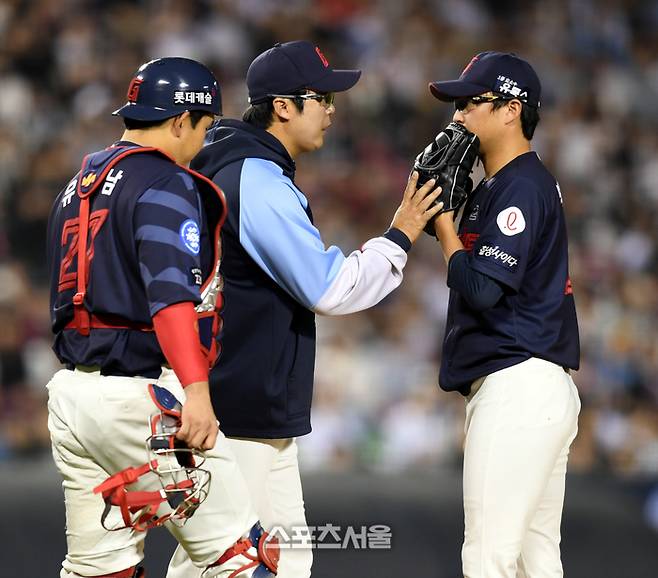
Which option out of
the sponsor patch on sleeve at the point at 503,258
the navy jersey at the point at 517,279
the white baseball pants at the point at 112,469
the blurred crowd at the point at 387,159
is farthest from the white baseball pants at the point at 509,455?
the blurred crowd at the point at 387,159

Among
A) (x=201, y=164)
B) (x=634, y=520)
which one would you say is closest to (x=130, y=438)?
(x=201, y=164)

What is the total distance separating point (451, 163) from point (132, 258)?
114 centimetres

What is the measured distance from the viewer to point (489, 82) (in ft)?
12.2

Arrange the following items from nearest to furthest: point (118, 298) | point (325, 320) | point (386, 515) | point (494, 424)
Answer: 1. point (118, 298)
2. point (494, 424)
3. point (386, 515)
4. point (325, 320)

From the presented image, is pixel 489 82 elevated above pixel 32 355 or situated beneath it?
elevated above

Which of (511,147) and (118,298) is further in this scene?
(511,147)

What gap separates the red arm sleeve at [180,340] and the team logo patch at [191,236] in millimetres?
166

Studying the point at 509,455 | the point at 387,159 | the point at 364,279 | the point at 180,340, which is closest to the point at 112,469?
the point at 180,340

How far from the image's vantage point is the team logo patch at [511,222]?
11.6ft

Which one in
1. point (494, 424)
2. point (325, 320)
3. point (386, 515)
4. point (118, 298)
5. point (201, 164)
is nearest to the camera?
point (118, 298)

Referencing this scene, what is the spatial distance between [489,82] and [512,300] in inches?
28.5

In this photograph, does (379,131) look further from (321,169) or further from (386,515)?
(386,515)

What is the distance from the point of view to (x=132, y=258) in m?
3.17

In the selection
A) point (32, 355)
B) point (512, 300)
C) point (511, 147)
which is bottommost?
point (32, 355)
